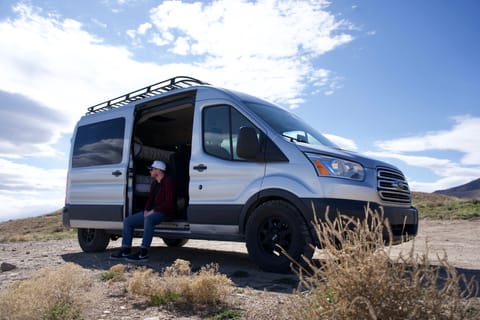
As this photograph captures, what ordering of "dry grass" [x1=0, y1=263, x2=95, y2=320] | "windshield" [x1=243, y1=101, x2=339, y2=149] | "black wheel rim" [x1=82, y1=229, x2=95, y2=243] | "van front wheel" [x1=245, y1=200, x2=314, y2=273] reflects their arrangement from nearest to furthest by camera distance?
"dry grass" [x1=0, y1=263, x2=95, y2=320] → "van front wheel" [x1=245, y1=200, x2=314, y2=273] → "windshield" [x1=243, y1=101, x2=339, y2=149] → "black wheel rim" [x1=82, y1=229, x2=95, y2=243]

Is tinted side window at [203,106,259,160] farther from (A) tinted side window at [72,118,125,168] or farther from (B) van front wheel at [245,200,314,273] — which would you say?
(A) tinted side window at [72,118,125,168]

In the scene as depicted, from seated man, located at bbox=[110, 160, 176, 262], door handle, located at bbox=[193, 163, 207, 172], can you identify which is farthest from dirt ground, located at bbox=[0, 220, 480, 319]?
door handle, located at bbox=[193, 163, 207, 172]

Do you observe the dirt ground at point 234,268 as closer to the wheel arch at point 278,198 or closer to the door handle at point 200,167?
the wheel arch at point 278,198

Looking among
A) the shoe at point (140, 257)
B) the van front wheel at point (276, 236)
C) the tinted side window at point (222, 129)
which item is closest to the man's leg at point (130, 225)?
the shoe at point (140, 257)

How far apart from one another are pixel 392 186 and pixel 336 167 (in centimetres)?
92

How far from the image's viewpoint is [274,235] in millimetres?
5230

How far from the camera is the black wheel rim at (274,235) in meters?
5.15

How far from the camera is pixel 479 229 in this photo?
11734mm

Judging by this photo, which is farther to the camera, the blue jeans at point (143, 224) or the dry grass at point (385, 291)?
the blue jeans at point (143, 224)

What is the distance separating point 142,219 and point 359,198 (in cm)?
368

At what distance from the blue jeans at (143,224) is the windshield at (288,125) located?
2307mm

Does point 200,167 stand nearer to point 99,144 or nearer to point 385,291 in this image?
point 99,144

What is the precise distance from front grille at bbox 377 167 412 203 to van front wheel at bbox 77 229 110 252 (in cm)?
549

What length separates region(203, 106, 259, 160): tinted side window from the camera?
5.80 m
